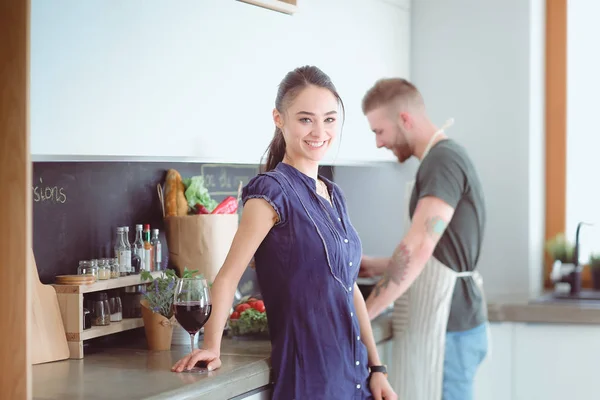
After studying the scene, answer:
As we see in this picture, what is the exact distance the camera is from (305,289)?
6.30 ft

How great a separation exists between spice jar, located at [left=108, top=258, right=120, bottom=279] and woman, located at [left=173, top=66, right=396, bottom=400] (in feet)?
1.37

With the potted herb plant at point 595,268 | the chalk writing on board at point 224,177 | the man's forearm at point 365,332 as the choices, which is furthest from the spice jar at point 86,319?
the potted herb plant at point 595,268

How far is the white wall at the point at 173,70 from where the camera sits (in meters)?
1.75

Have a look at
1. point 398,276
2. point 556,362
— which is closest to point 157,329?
point 398,276

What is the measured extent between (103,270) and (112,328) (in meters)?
0.14

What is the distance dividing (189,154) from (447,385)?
3.63 feet

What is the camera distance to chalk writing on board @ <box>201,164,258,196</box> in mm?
2758

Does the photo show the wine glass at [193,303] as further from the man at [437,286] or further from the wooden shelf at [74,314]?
the man at [437,286]

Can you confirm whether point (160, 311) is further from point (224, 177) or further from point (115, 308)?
point (224, 177)

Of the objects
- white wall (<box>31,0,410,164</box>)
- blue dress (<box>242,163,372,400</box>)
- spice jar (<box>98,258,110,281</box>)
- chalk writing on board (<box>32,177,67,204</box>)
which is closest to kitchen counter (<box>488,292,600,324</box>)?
white wall (<box>31,0,410,164</box>)

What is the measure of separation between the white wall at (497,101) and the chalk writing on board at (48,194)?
57.8 inches

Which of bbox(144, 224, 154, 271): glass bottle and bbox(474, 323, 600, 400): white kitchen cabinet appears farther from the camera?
bbox(474, 323, 600, 400): white kitchen cabinet

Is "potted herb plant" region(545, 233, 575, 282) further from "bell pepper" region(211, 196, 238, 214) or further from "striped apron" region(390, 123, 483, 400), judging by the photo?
"bell pepper" region(211, 196, 238, 214)

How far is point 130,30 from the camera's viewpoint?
1.91 metres
